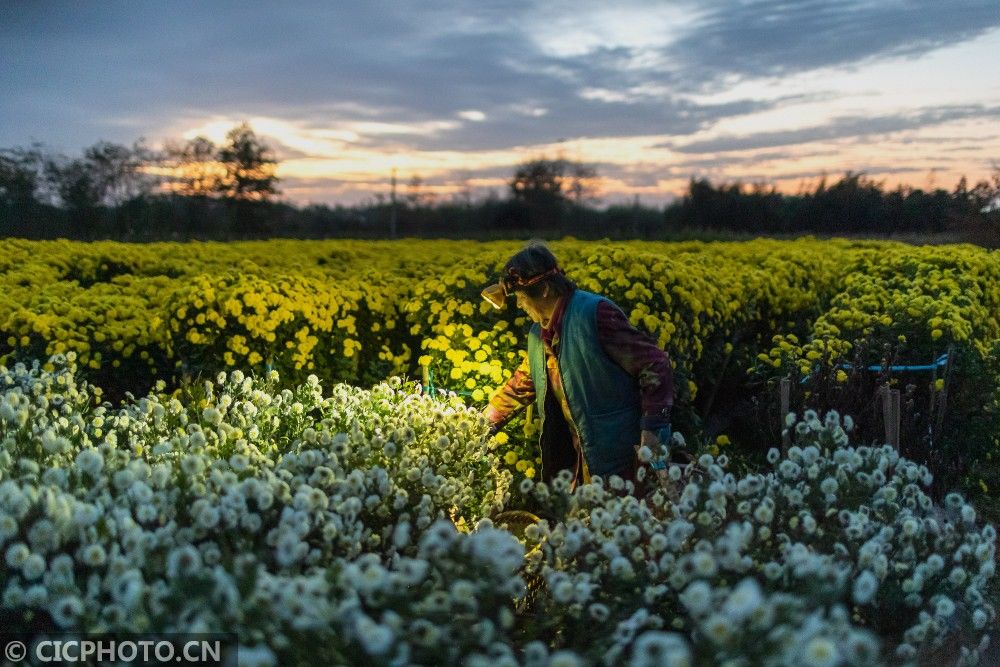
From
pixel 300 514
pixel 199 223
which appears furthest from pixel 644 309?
pixel 199 223

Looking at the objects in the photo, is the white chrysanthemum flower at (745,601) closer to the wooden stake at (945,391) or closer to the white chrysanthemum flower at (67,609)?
the white chrysanthemum flower at (67,609)

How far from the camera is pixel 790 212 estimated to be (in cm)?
4066

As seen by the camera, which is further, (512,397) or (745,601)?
(512,397)

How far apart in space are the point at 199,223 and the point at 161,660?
30363 mm

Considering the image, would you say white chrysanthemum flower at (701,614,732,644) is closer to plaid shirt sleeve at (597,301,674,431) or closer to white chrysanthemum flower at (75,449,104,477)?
white chrysanthemum flower at (75,449,104,477)

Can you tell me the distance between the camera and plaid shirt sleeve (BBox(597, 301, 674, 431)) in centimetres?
413

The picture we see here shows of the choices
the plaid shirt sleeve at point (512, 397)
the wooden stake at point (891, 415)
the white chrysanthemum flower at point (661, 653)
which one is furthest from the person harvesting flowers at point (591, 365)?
the white chrysanthemum flower at point (661, 653)

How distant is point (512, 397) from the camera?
4.91m

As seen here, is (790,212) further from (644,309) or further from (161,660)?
(161,660)

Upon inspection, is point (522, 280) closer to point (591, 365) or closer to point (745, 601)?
point (591, 365)

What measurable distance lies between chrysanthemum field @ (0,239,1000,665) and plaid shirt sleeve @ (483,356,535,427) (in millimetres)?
222

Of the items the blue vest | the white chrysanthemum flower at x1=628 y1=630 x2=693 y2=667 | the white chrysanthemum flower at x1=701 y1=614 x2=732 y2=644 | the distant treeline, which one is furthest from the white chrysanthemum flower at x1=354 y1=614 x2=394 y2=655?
the distant treeline

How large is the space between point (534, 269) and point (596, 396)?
2.26ft

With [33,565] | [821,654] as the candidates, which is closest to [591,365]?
[33,565]
